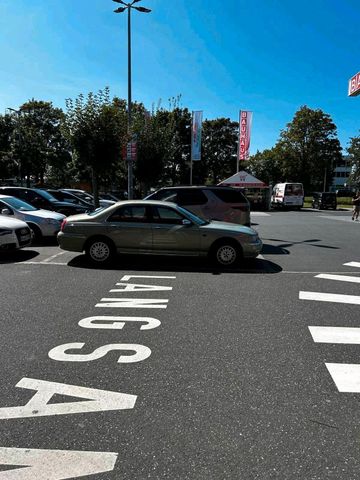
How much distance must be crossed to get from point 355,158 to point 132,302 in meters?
49.7

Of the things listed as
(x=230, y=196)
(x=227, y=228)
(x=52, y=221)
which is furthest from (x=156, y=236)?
(x=52, y=221)

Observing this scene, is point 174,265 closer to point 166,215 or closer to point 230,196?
point 166,215

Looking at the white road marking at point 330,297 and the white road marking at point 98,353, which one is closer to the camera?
the white road marking at point 98,353

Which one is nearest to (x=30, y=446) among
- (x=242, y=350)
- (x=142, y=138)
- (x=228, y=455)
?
(x=228, y=455)

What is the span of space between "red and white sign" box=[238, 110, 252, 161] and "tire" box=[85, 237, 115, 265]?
20.7 m

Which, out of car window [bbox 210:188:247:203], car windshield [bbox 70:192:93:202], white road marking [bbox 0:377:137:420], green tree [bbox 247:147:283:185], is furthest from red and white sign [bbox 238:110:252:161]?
green tree [bbox 247:147:283:185]

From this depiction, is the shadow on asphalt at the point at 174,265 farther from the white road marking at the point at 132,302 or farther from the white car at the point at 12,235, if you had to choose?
the white road marking at the point at 132,302

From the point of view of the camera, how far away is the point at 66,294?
19.8 feet

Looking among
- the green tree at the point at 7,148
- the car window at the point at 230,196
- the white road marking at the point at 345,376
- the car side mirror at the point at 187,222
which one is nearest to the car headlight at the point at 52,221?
the car window at the point at 230,196

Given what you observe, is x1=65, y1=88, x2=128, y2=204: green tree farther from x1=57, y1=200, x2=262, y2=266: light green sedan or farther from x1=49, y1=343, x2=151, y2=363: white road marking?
x1=49, y1=343, x2=151, y2=363: white road marking

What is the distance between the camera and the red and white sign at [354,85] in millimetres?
20953

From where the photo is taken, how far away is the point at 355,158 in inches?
1897

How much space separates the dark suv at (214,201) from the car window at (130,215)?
322cm

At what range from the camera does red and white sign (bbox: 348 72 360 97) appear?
20953 millimetres
